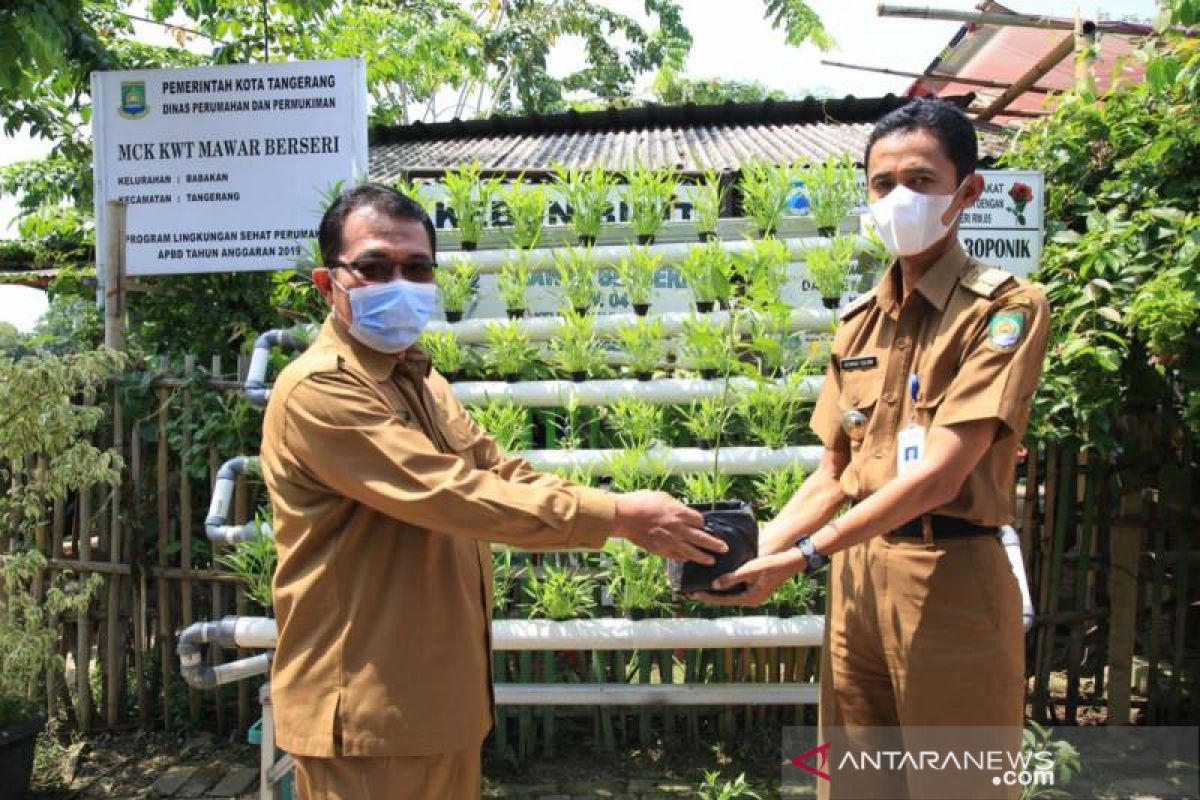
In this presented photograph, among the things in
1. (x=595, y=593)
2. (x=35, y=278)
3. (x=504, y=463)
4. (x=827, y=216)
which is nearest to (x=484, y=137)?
(x=35, y=278)

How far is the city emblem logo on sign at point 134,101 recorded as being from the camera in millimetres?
5277

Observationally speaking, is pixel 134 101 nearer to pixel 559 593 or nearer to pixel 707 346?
pixel 707 346

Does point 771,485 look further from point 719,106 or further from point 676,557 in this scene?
point 719,106

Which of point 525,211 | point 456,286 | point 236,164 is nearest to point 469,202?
point 525,211

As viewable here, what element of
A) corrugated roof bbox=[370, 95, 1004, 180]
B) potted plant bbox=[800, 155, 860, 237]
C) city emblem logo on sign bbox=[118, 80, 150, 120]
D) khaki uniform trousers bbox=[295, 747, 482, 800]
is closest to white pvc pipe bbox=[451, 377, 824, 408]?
potted plant bbox=[800, 155, 860, 237]

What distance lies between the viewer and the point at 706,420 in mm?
3623

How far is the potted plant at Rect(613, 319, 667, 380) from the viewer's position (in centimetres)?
380

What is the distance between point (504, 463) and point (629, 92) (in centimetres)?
1643

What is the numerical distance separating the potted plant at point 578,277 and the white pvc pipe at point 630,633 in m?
1.28

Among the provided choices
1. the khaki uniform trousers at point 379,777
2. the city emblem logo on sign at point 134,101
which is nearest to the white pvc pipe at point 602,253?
the city emblem logo on sign at point 134,101

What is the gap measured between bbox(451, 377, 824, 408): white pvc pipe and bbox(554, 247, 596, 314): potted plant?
0.35m

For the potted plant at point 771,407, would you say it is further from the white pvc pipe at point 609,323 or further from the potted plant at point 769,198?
the potted plant at point 769,198

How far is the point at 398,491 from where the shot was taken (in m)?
1.88

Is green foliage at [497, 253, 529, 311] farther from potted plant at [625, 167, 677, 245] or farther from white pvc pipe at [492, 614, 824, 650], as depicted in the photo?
white pvc pipe at [492, 614, 824, 650]
